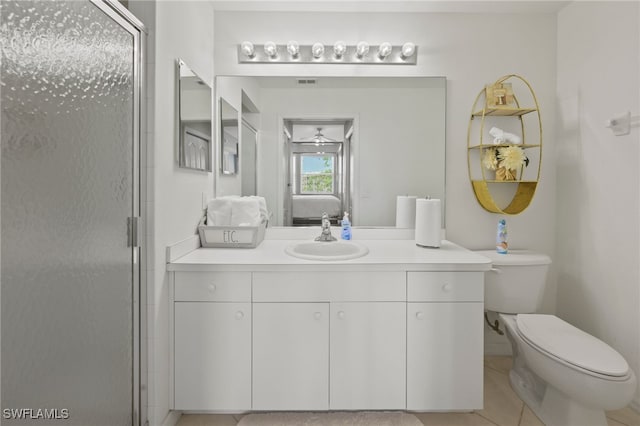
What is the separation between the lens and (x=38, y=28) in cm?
92

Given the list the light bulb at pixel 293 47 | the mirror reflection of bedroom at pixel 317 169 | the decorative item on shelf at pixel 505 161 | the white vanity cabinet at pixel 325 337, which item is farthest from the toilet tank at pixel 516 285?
the light bulb at pixel 293 47

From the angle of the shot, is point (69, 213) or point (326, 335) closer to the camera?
point (69, 213)

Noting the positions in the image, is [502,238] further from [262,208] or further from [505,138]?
[262,208]

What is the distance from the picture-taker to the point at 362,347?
5.24 feet

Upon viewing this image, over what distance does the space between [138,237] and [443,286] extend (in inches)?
54.5

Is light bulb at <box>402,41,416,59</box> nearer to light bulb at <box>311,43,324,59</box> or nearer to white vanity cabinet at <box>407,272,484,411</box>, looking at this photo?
light bulb at <box>311,43,324,59</box>

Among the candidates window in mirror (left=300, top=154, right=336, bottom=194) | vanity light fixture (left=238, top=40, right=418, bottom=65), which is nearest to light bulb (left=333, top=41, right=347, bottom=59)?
vanity light fixture (left=238, top=40, right=418, bottom=65)

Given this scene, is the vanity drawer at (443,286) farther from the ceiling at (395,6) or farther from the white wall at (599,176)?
the ceiling at (395,6)

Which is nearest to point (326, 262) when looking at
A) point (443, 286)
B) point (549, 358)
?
point (443, 286)

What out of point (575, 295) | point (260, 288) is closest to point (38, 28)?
point (260, 288)

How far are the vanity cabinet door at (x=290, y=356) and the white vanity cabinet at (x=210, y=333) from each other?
0.22ft

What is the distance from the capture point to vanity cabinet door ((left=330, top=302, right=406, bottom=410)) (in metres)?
1.60

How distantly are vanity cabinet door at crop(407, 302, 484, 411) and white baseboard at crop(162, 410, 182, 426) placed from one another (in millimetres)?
1136

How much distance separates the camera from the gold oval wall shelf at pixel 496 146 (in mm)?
2141
